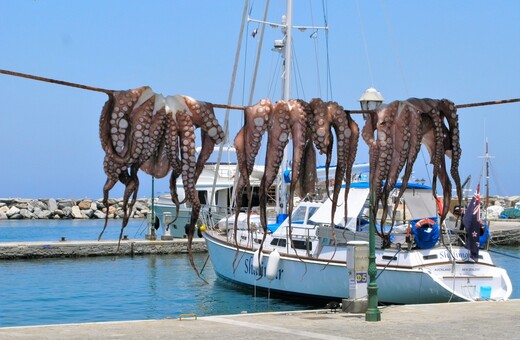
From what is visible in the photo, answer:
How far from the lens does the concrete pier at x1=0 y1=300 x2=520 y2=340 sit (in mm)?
16641

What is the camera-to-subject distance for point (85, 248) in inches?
1900

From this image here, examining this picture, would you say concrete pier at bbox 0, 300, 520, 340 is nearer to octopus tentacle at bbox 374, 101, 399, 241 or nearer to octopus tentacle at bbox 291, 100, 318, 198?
octopus tentacle at bbox 291, 100, 318, 198

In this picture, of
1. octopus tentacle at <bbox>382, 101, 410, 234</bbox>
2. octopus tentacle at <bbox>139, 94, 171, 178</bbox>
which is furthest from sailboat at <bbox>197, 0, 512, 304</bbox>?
octopus tentacle at <bbox>139, 94, 171, 178</bbox>

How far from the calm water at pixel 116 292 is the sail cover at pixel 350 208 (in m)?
3.44

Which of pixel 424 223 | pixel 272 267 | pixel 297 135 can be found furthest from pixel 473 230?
pixel 297 135

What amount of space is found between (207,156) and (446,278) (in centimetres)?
1881

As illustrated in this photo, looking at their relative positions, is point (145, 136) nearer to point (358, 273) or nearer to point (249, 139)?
point (249, 139)

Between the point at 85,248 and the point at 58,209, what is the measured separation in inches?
2743

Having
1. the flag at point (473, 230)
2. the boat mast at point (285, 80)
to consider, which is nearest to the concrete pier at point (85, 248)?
the boat mast at point (285, 80)

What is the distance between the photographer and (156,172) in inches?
336

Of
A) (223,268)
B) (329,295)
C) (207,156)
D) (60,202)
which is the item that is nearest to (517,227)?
(223,268)

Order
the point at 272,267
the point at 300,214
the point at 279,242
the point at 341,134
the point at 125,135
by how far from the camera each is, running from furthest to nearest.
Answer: the point at 300,214 < the point at 279,242 < the point at 272,267 < the point at 341,134 < the point at 125,135

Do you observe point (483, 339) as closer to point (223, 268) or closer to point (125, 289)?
point (223, 268)

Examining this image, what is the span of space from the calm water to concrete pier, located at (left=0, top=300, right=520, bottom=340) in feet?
33.9
